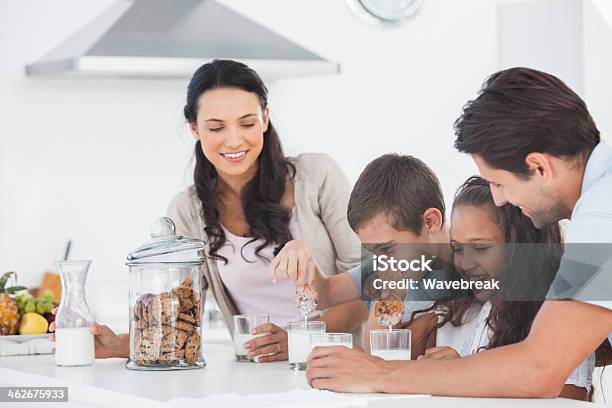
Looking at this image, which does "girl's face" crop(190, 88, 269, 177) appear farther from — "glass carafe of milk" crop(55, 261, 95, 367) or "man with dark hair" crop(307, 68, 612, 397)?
"man with dark hair" crop(307, 68, 612, 397)

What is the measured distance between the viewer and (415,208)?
2.41m

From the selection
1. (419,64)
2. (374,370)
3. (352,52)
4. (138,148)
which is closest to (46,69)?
(138,148)

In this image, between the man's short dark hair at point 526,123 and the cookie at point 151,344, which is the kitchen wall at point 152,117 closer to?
the cookie at point 151,344

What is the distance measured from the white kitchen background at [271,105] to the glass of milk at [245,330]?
76.2 inches

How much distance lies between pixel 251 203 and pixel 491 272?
0.69 meters

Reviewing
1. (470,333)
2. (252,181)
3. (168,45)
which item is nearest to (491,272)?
(470,333)

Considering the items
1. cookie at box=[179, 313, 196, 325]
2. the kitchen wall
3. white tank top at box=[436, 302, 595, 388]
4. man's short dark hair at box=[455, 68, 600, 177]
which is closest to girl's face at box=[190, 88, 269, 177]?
cookie at box=[179, 313, 196, 325]

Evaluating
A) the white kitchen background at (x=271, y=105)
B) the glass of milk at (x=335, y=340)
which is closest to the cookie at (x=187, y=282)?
the glass of milk at (x=335, y=340)

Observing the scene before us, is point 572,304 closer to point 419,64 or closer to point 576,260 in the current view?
point 576,260

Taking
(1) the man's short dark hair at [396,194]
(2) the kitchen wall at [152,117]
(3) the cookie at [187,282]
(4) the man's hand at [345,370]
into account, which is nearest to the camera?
(4) the man's hand at [345,370]

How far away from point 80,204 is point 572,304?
2.97 m

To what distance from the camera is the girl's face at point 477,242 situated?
6.94ft

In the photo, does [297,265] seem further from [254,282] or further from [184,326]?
[254,282]

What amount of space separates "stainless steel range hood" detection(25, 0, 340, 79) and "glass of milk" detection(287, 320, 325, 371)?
212cm
